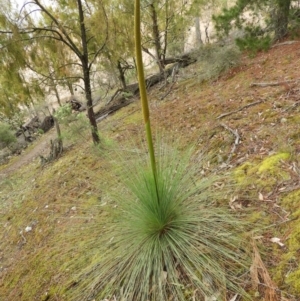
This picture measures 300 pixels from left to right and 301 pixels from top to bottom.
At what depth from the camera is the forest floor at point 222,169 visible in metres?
1.81

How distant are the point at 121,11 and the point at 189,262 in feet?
20.4

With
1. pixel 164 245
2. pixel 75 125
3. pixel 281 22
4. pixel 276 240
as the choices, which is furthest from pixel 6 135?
pixel 276 240

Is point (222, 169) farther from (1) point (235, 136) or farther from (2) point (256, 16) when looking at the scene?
(2) point (256, 16)

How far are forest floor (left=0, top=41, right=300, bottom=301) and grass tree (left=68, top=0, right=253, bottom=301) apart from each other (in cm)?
17

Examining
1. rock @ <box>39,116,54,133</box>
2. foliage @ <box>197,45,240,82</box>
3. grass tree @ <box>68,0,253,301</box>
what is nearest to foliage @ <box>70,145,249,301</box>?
grass tree @ <box>68,0,253,301</box>

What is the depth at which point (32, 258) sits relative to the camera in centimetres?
293

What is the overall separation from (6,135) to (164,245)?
1489 cm

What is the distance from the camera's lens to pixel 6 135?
14312 mm

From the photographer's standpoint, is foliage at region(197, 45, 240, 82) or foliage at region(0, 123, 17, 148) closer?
foliage at region(197, 45, 240, 82)

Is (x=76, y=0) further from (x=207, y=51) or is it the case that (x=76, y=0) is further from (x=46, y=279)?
(x=46, y=279)

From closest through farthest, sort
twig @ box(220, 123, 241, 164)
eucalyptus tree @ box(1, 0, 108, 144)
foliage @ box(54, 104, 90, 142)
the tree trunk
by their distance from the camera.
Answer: twig @ box(220, 123, 241, 164)
eucalyptus tree @ box(1, 0, 108, 144)
the tree trunk
foliage @ box(54, 104, 90, 142)

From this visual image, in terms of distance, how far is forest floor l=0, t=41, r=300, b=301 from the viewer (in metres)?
1.81

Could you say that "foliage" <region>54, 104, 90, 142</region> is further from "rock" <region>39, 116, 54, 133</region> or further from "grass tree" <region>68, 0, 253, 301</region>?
"rock" <region>39, 116, 54, 133</region>

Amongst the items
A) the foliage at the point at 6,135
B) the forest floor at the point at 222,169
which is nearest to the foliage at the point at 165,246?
the forest floor at the point at 222,169
